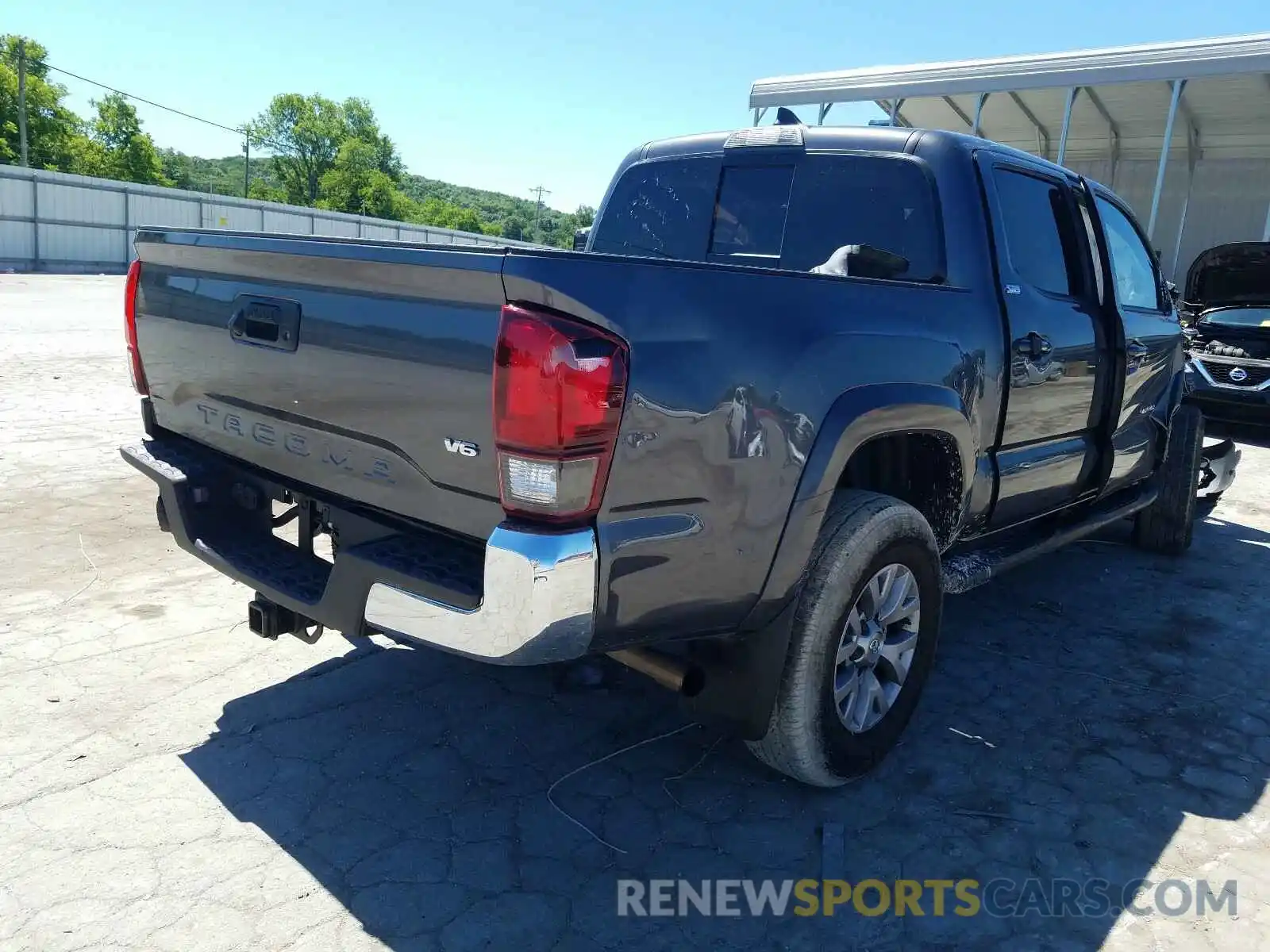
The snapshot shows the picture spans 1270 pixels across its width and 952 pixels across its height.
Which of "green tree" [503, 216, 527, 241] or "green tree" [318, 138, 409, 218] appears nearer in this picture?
"green tree" [318, 138, 409, 218]

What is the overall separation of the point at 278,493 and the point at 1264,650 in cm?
429

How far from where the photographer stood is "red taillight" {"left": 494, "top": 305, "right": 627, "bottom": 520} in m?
1.97

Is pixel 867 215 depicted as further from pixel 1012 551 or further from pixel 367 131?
pixel 367 131

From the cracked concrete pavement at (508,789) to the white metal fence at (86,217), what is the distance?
78.2 ft

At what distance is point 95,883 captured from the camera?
229cm

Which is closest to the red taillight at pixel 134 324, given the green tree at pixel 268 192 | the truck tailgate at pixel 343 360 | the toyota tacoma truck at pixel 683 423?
the toyota tacoma truck at pixel 683 423

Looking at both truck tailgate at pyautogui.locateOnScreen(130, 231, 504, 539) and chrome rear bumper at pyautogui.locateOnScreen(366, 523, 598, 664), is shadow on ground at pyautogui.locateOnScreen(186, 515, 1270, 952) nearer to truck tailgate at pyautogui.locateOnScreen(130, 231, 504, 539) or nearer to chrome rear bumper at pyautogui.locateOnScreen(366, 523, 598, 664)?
chrome rear bumper at pyautogui.locateOnScreen(366, 523, 598, 664)

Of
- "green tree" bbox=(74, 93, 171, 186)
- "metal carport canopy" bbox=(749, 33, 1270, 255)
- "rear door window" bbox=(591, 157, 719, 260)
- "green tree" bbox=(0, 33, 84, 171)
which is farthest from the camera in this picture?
"green tree" bbox=(74, 93, 171, 186)

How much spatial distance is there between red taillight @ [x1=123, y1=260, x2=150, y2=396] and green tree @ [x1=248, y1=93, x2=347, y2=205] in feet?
316

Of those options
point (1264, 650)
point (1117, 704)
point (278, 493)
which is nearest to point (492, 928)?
point (278, 493)

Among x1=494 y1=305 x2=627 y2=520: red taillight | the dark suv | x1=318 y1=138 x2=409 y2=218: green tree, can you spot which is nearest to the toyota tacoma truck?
x1=494 y1=305 x2=627 y2=520: red taillight

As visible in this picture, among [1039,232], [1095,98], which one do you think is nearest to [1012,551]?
[1039,232]

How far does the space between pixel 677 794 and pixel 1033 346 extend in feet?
6.75

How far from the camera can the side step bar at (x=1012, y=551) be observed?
11.1ft
